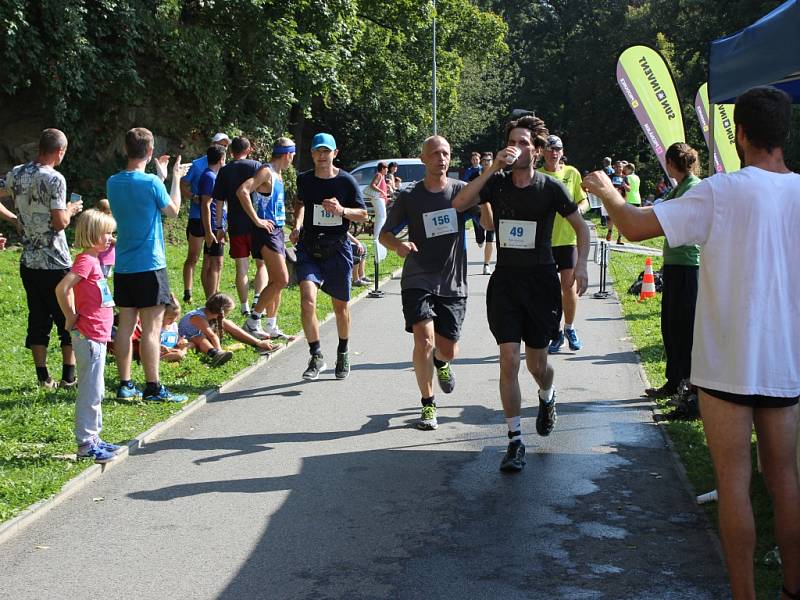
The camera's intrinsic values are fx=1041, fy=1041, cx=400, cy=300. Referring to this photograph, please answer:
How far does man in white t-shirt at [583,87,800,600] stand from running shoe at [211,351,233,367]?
6.41 metres

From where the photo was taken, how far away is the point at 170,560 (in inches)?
196

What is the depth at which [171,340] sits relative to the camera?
10.1m

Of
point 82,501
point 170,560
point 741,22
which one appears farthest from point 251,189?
point 741,22

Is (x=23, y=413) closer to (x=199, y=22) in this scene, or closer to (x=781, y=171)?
(x=781, y=171)

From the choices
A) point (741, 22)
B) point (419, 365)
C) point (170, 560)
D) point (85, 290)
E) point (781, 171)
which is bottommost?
point (170, 560)

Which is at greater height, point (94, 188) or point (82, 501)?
point (94, 188)

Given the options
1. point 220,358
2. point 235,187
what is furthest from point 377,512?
point 235,187

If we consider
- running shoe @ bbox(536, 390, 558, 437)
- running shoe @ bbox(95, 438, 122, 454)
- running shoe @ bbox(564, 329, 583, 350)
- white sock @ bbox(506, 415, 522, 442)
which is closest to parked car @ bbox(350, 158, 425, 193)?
running shoe @ bbox(564, 329, 583, 350)

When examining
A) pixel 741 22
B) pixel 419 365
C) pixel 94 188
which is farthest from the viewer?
pixel 741 22

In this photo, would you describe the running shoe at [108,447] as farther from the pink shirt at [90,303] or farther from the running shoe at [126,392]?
the running shoe at [126,392]

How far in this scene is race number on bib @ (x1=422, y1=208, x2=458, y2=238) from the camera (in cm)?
747

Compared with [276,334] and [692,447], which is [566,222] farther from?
[692,447]

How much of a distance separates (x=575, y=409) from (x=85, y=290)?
385 centimetres

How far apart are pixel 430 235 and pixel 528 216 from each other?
1.07m
